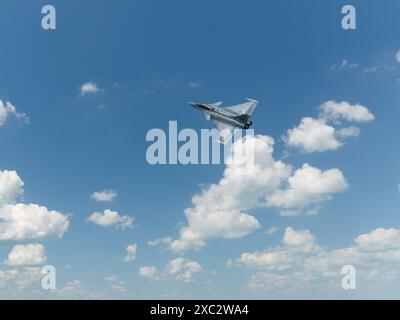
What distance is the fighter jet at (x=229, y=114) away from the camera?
187 meters

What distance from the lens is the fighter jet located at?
614 ft

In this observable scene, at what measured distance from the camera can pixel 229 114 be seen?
620ft
